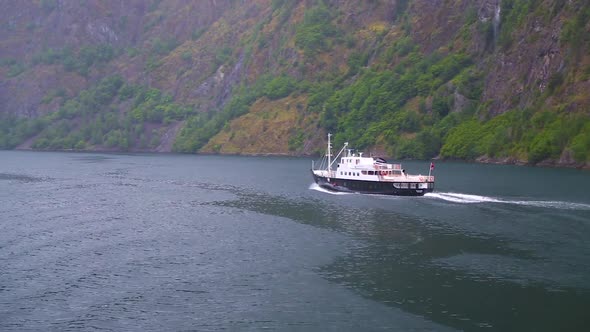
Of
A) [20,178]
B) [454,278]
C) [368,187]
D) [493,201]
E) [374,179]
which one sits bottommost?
[454,278]

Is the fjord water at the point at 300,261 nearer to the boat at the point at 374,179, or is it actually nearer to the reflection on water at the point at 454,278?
the reflection on water at the point at 454,278

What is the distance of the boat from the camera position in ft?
407

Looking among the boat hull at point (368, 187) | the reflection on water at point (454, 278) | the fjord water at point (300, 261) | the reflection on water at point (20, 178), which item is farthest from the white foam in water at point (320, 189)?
the reflection on water at point (20, 178)

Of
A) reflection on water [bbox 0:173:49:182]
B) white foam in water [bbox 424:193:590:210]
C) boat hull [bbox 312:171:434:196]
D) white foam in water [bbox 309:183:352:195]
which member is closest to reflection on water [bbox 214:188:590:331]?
white foam in water [bbox 424:193:590:210]

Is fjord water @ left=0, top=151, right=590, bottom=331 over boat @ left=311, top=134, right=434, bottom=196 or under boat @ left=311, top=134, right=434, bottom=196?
under

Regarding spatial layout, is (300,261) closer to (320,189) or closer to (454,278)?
(454,278)

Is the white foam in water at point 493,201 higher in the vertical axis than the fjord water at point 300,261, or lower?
higher

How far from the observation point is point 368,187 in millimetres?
130375

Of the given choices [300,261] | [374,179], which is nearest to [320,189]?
[374,179]

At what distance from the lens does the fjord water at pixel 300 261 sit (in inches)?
2132

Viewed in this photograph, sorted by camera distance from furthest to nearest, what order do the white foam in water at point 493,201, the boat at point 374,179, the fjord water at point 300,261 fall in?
the boat at point 374,179, the white foam in water at point 493,201, the fjord water at point 300,261

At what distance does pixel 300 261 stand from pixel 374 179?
59.8 meters

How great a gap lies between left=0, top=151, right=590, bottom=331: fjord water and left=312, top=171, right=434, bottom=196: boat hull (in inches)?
122

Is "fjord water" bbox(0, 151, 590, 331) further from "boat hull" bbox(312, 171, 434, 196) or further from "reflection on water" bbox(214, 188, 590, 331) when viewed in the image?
"boat hull" bbox(312, 171, 434, 196)
